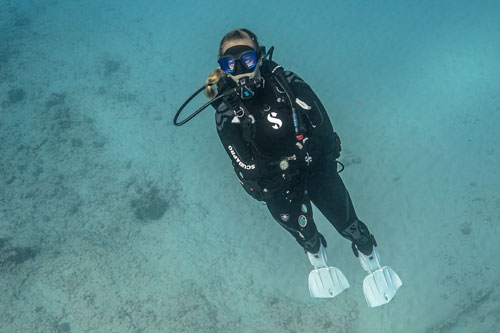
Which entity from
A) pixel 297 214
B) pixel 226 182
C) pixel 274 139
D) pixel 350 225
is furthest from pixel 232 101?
pixel 226 182

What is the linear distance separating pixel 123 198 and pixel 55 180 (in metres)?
2.79

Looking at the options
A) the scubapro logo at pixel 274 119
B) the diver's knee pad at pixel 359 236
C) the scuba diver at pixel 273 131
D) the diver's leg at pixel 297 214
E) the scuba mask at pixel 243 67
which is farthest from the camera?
the diver's knee pad at pixel 359 236

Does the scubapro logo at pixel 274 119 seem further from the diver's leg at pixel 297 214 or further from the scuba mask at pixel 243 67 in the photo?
the diver's leg at pixel 297 214

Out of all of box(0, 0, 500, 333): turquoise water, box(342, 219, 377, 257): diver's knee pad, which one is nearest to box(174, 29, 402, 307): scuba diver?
box(342, 219, 377, 257): diver's knee pad

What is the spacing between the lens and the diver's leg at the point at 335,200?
15.1ft

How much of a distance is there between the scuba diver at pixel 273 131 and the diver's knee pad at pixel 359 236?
0.23 meters

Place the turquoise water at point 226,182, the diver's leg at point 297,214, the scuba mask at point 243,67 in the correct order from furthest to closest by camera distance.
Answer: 1. the turquoise water at point 226,182
2. the diver's leg at point 297,214
3. the scuba mask at point 243,67

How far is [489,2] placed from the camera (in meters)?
16.4

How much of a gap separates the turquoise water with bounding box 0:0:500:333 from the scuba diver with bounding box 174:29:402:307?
16.4 feet

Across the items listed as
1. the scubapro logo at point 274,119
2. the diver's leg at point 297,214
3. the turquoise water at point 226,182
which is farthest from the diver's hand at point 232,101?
the turquoise water at point 226,182

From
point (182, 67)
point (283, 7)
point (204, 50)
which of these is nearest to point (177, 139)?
point (182, 67)

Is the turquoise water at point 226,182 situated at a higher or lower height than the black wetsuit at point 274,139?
lower

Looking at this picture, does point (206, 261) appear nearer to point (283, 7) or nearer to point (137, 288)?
point (137, 288)

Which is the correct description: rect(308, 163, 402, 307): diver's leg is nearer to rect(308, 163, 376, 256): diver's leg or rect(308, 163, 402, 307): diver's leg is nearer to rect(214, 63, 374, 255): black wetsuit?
rect(308, 163, 376, 256): diver's leg
